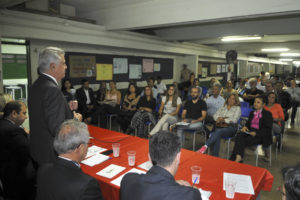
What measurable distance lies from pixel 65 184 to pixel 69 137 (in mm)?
277

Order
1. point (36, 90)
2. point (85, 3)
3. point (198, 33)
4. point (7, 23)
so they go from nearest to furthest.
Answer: point (36, 90)
point (7, 23)
point (85, 3)
point (198, 33)

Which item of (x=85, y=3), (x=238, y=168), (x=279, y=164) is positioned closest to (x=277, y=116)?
(x=279, y=164)

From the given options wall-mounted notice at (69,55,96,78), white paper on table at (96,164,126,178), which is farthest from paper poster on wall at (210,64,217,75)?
white paper on table at (96,164,126,178)

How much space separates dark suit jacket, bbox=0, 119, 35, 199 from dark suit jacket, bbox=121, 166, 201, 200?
4.57ft

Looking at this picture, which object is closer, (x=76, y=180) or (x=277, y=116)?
(x=76, y=180)

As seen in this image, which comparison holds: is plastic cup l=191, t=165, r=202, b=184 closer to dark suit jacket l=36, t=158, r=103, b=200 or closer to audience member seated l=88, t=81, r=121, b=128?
dark suit jacket l=36, t=158, r=103, b=200

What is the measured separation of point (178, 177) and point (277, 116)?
3165 millimetres

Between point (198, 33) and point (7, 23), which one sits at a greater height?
point (198, 33)

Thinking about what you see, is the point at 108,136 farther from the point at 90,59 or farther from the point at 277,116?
the point at 90,59

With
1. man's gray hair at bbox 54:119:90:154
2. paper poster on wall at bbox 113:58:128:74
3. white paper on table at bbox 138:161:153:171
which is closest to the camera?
man's gray hair at bbox 54:119:90:154

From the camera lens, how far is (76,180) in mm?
1086

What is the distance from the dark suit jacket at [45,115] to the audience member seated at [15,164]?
1.30 ft

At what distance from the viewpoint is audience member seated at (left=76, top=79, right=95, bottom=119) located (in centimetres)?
546

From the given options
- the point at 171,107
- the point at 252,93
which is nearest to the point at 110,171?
the point at 171,107
